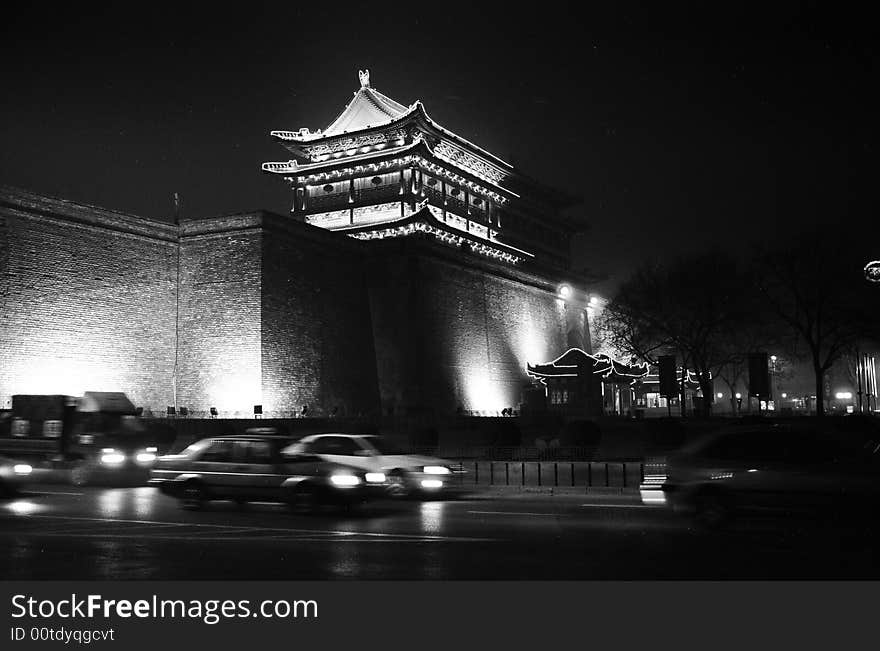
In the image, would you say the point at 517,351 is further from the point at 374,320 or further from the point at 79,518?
the point at 79,518

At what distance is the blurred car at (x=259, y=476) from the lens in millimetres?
13109

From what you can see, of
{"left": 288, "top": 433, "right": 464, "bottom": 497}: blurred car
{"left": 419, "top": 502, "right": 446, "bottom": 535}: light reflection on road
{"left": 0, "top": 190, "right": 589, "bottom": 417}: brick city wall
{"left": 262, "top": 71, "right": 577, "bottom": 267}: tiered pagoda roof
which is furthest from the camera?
{"left": 262, "top": 71, "right": 577, "bottom": 267}: tiered pagoda roof

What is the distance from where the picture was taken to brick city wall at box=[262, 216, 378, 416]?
35812 millimetres

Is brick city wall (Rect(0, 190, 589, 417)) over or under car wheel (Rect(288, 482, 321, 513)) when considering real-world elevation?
over

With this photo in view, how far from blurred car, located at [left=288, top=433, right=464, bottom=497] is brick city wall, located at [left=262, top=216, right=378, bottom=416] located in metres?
20.6

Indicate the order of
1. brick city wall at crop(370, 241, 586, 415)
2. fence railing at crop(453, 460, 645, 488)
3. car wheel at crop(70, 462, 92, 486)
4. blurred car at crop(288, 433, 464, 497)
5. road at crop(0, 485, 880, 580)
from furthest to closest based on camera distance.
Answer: brick city wall at crop(370, 241, 586, 415)
car wheel at crop(70, 462, 92, 486)
fence railing at crop(453, 460, 645, 488)
blurred car at crop(288, 433, 464, 497)
road at crop(0, 485, 880, 580)

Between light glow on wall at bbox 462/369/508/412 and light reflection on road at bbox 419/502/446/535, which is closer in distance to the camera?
light reflection on road at bbox 419/502/446/535

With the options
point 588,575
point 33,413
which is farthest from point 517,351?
point 588,575

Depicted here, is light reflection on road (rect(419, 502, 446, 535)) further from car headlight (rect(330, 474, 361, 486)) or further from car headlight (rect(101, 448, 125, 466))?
car headlight (rect(101, 448, 125, 466))

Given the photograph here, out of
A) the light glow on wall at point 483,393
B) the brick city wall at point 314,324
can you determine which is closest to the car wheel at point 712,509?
the brick city wall at point 314,324

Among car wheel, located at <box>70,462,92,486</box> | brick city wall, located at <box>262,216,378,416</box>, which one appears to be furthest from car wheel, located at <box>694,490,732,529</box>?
brick city wall, located at <box>262,216,378,416</box>

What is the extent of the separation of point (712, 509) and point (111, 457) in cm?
1191

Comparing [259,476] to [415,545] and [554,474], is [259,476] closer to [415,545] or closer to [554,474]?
[415,545]

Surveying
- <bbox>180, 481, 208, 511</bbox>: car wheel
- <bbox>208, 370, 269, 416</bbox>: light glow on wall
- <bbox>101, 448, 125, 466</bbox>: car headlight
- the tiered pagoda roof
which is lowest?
<bbox>180, 481, 208, 511</bbox>: car wheel
